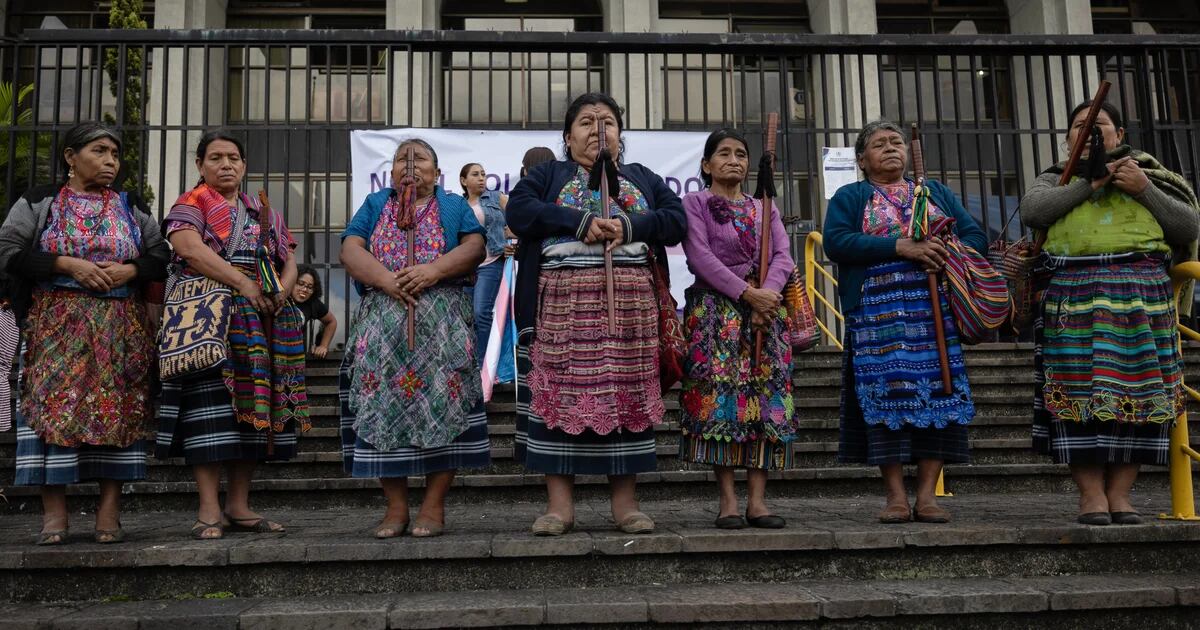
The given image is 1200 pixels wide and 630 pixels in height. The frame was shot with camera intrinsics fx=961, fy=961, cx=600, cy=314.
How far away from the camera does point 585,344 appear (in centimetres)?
404

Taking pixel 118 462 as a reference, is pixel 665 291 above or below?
above

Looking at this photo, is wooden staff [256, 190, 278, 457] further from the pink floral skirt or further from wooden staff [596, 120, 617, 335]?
wooden staff [596, 120, 617, 335]

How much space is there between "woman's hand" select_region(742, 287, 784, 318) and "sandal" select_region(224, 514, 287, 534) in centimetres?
237

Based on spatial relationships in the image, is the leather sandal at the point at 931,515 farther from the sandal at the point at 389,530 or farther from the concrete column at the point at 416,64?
the concrete column at the point at 416,64

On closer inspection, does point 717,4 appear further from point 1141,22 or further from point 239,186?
point 239,186

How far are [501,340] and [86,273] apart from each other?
351cm

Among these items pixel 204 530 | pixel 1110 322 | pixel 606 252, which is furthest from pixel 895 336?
pixel 204 530

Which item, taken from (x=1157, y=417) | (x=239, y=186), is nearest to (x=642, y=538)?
(x=1157, y=417)

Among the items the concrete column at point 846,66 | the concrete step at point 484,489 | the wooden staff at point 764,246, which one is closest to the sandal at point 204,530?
the concrete step at point 484,489

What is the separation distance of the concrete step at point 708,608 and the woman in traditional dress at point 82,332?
76 cm

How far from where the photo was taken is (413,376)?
4.15 meters

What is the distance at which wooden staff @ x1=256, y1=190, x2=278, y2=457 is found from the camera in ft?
14.6

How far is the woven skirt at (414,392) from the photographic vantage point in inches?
161

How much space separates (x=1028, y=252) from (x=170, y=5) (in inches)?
545
